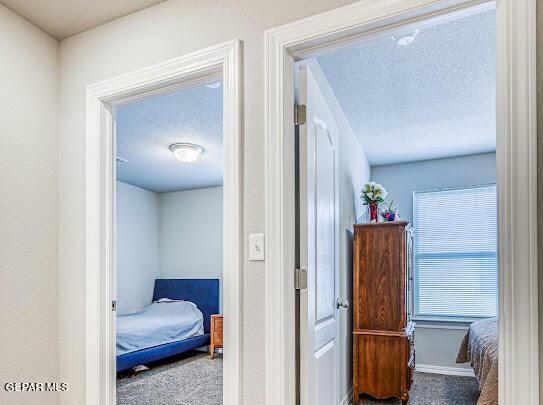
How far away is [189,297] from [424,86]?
14.5 feet

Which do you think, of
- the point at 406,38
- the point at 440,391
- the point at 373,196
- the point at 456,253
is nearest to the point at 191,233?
the point at 373,196

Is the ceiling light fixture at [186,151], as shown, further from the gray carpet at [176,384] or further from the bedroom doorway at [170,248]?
the gray carpet at [176,384]

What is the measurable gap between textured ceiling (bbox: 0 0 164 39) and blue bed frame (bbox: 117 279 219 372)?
3585mm

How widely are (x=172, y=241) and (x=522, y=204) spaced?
19.6 ft

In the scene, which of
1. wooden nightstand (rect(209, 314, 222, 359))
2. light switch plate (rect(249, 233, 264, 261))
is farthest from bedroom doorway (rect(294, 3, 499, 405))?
wooden nightstand (rect(209, 314, 222, 359))

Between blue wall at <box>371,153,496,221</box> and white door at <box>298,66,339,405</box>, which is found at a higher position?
blue wall at <box>371,153,496,221</box>

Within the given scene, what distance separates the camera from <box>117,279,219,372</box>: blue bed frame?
16.9 ft

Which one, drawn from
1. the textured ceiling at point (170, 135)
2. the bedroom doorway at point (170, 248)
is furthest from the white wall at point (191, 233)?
the textured ceiling at point (170, 135)

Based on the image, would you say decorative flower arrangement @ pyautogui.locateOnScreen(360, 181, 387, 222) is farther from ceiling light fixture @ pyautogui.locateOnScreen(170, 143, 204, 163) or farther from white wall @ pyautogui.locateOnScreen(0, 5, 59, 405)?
white wall @ pyautogui.locateOnScreen(0, 5, 59, 405)

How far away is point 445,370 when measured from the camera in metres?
4.84

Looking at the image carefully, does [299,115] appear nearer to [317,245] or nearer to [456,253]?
[317,245]

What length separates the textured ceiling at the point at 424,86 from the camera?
2.56 m

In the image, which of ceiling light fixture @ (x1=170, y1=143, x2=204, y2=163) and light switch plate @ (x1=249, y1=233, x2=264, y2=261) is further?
ceiling light fixture @ (x1=170, y1=143, x2=204, y2=163)

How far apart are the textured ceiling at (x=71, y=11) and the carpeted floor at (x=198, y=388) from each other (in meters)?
3.02
